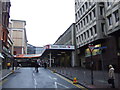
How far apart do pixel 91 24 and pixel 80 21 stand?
8289mm

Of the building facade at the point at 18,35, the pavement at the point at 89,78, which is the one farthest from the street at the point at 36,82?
the building facade at the point at 18,35

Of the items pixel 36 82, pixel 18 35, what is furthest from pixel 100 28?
pixel 18 35

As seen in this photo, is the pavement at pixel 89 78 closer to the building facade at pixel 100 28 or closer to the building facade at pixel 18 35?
the building facade at pixel 100 28

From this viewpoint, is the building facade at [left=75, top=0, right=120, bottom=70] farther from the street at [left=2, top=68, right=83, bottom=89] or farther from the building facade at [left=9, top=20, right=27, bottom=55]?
the building facade at [left=9, top=20, right=27, bottom=55]

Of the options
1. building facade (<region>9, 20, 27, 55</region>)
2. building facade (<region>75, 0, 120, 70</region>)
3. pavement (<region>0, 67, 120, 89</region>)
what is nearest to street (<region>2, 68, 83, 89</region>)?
pavement (<region>0, 67, 120, 89</region>)

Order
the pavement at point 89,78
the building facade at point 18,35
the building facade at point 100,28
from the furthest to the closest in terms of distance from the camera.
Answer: the building facade at point 18,35 → the building facade at point 100,28 → the pavement at point 89,78

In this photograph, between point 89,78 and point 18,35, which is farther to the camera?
point 18,35

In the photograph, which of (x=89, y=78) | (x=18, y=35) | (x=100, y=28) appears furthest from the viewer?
(x=18, y=35)

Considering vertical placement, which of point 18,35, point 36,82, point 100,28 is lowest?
point 36,82

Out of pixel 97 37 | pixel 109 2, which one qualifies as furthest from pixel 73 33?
pixel 109 2

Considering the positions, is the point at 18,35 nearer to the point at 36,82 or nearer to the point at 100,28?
the point at 100,28

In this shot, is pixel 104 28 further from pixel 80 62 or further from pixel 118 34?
pixel 80 62

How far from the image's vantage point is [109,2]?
83.1 ft

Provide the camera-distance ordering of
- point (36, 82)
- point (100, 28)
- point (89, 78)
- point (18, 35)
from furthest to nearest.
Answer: point (18, 35), point (100, 28), point (89, 78), point (36, 82)
